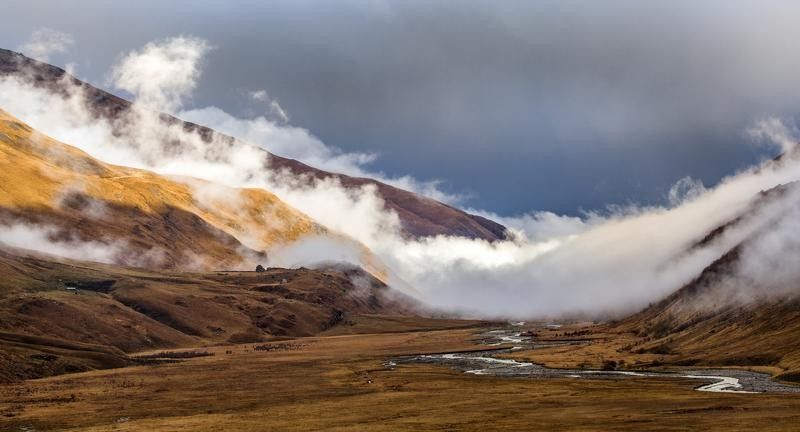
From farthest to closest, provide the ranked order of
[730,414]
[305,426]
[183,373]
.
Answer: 1. [183,373]
2. [305,426]
3. [730,414]

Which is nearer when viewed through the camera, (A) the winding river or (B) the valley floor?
(B) the valley floor

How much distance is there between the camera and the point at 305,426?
320ft

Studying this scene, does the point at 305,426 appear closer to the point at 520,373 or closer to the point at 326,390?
the point at 326,390

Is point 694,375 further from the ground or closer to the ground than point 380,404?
further from the ground

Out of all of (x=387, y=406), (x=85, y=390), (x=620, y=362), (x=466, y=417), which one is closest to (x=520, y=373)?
(x=620, y=362)

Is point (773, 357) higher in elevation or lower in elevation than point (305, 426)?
higher

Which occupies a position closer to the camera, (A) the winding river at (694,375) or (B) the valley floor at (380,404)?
(B) the valley floor at (380,404)

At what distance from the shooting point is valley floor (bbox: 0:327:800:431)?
3654 inches

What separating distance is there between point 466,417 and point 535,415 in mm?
8534

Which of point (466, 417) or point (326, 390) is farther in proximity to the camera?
point (326, 390)

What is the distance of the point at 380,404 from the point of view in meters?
119

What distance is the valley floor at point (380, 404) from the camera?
305ft

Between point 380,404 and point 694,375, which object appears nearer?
point 380,404

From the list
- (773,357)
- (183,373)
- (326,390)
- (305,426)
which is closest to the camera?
(305,426)
